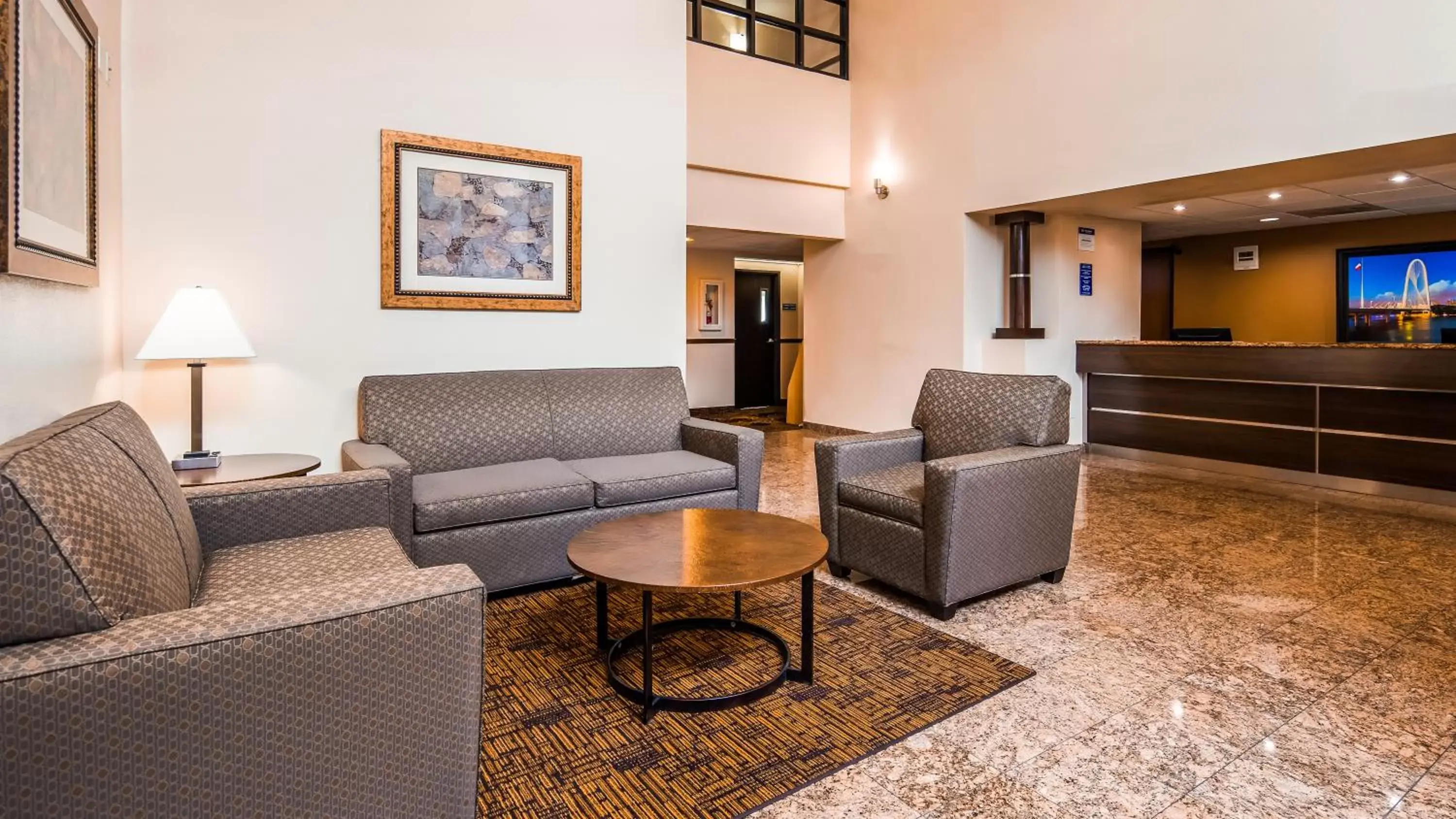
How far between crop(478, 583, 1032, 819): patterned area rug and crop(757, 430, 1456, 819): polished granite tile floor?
0.34 ft

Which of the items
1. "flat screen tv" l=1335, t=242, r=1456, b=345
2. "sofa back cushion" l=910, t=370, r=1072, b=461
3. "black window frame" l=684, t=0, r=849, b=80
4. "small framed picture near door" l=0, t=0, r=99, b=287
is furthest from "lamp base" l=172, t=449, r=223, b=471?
"flat screen tv" l=1335, t=242, r=1456, b=345

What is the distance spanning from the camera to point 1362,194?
625 cm

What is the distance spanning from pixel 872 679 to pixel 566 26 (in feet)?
11.9

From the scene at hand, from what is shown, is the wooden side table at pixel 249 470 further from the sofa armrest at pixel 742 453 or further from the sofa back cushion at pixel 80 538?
the sofa armrest at pixel 742 453

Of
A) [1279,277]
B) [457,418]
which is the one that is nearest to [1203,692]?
[457,418]

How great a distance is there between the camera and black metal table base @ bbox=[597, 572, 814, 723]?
2.09 metres

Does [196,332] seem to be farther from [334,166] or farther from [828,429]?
[828,429]

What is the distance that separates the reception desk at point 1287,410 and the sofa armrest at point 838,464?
377 cm

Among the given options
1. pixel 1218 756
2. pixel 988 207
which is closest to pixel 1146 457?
pixel 988 207

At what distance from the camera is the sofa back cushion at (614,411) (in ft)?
12.5

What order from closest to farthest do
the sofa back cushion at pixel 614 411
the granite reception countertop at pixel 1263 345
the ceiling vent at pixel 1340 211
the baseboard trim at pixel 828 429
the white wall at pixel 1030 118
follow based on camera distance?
1. the sofa back cushion at pixel 614 411
2. the white wall at pixel 1030 118
3. the granite reception countertop at pixel 1263 345
4. the ceiling vent at pixel 1340 211
5. the baseboard trim at pixel 828 429

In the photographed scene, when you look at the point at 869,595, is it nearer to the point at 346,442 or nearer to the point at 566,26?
the point at 346,442

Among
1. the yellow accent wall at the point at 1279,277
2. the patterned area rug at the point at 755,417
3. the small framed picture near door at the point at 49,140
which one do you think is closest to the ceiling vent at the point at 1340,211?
the yellow accent wall at the point at 1279,277

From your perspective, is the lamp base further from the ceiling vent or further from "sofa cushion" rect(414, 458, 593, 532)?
the ceiling vent
